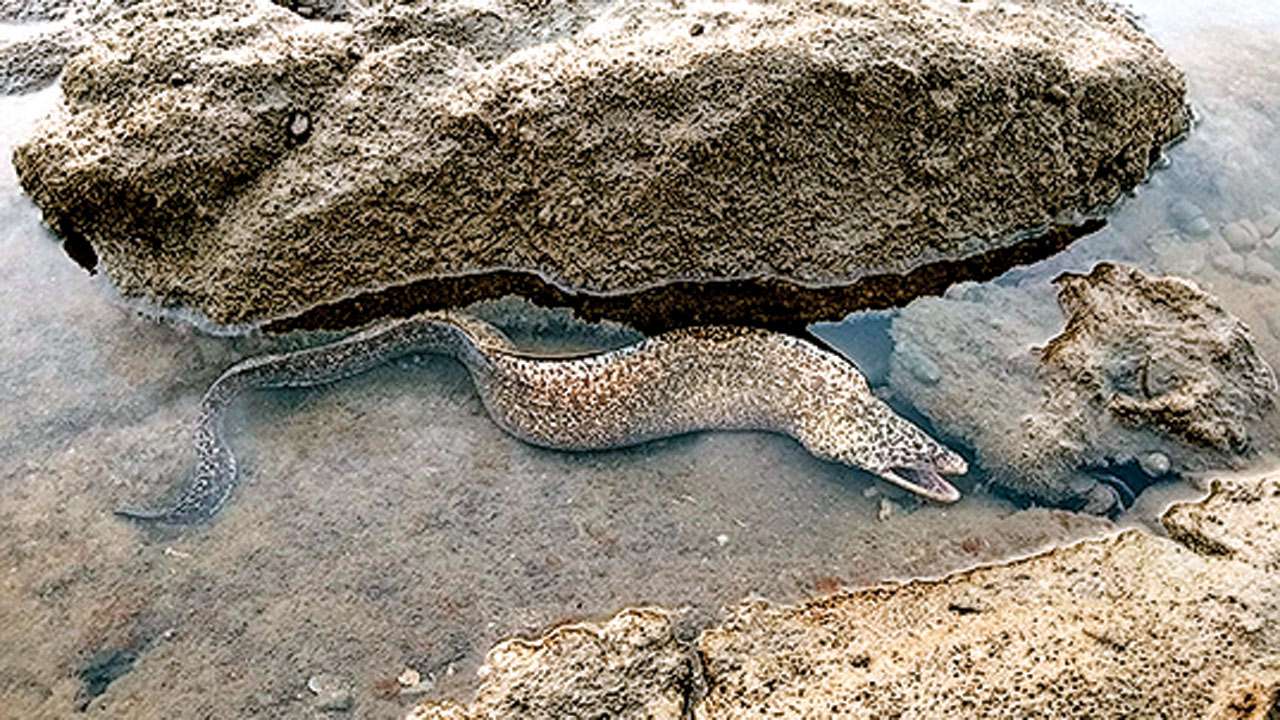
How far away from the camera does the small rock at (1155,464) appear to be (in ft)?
15.1

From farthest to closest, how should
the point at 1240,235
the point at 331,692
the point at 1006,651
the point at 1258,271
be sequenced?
the point at 1240,235 < the point at 1258,271 < the point at 331,692 < the point at 1006,651

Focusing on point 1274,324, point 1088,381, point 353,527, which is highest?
point 1274,324

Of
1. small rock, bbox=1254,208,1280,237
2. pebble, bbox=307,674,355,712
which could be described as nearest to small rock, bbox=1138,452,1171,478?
small rock, bbox=1254,208,1280,237

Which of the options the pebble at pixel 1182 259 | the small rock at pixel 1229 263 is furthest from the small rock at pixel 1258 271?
the pebble at pixel 1182 259

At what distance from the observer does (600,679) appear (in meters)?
3.32

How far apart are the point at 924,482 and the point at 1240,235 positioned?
2714 millimetres

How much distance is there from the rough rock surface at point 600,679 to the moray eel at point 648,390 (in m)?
1.42

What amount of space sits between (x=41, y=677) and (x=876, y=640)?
122 inches

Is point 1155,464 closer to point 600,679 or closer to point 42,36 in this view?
point 600,679

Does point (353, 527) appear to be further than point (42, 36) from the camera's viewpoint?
No

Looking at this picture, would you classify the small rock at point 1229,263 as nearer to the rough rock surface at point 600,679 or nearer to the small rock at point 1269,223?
the small rock at point 1269,223

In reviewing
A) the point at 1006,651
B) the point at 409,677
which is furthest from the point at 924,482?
the point at 409,677

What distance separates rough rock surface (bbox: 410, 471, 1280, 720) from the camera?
310 centimetres

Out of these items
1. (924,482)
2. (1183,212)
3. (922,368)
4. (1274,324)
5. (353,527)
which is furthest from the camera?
(1183,212)
